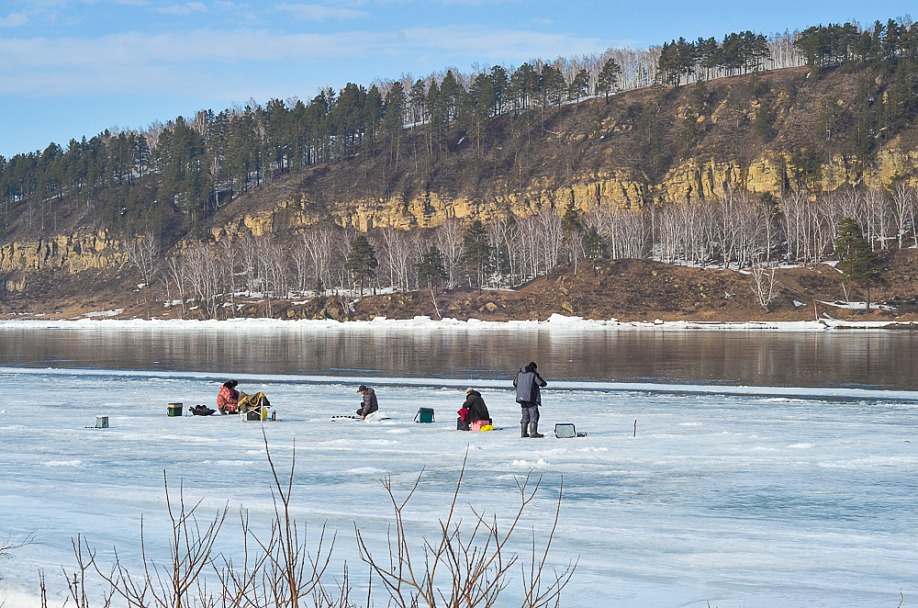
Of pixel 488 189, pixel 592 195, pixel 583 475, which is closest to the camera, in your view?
pixel 583 475

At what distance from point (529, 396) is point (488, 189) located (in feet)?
428

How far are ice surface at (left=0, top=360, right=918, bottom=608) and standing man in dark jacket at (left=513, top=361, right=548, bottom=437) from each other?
45cm

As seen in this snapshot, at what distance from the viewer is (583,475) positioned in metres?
14.0

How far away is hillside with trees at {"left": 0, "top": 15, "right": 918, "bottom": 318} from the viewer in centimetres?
11675

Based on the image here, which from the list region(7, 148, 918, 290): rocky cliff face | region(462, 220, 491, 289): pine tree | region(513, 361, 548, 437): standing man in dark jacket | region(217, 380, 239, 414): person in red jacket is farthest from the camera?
region(7, 148, 918, 290): rocky cliff face

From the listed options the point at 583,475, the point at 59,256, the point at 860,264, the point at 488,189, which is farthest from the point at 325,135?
the point at 583,475

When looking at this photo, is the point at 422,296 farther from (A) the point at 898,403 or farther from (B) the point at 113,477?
(B) the point at 113,477

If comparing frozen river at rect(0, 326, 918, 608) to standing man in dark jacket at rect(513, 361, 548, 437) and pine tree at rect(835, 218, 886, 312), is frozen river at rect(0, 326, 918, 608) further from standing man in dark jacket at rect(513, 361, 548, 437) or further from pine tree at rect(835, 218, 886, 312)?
pine tree at rect(835, 218, 886, 312)

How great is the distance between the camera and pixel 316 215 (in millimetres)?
151250

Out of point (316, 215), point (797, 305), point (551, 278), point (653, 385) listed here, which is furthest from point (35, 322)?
point (653, 385)

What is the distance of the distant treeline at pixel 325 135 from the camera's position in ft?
512

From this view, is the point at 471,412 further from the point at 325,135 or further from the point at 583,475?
the point at 325,135

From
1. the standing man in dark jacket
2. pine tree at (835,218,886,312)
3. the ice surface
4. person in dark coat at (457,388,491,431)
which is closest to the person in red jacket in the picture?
the ice surface

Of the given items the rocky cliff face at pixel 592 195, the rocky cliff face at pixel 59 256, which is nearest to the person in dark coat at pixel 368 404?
the rocky cliff face at pixel 592 195
